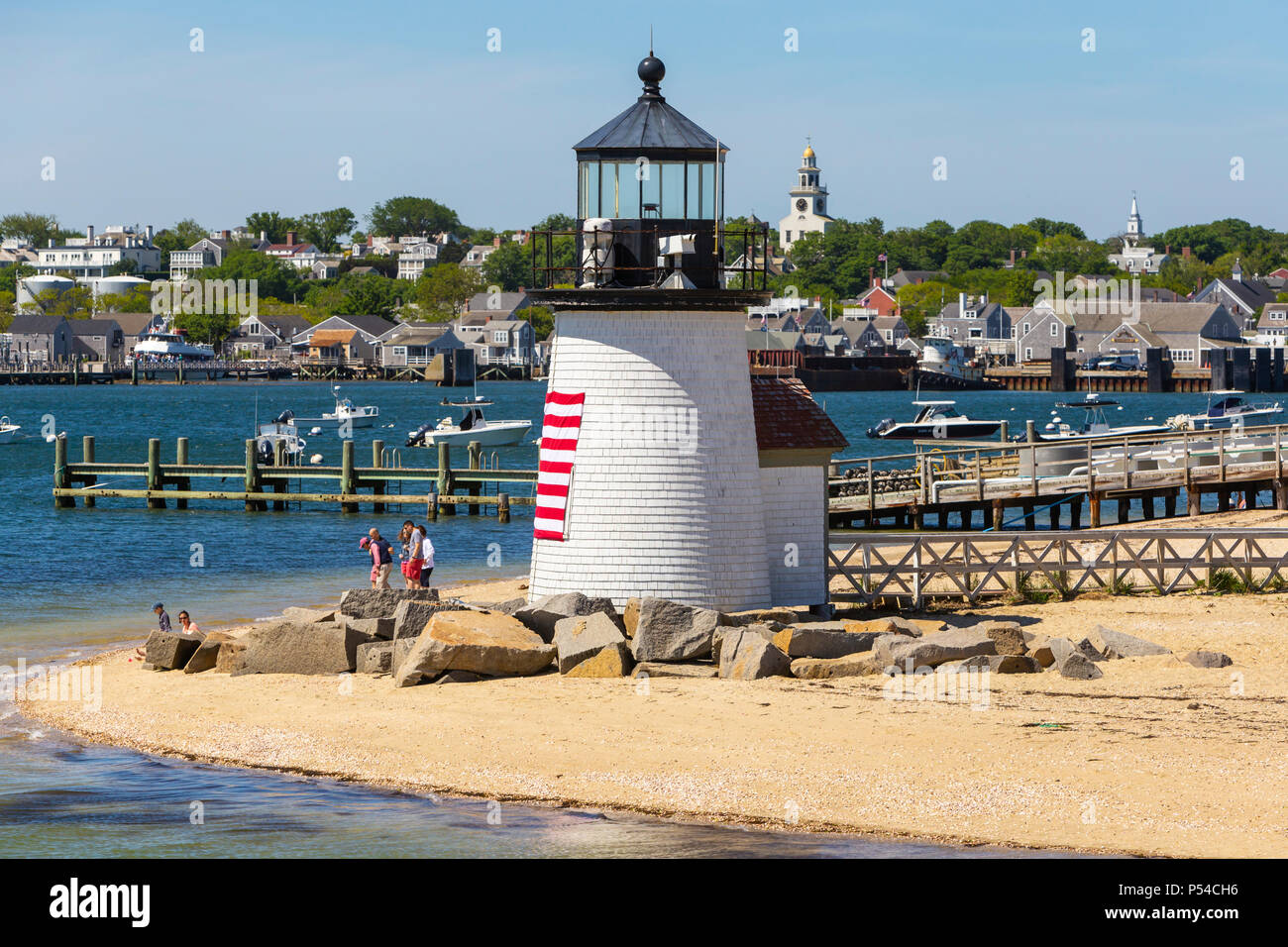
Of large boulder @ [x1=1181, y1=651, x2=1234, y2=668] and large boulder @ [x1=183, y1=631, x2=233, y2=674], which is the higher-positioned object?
large boulder @ [x1=1181, y1=651, x2=1234, y2=668]

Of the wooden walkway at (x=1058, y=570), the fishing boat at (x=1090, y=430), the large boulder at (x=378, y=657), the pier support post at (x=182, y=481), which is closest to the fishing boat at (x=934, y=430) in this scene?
the fishing boat at (x=1090, y=430)

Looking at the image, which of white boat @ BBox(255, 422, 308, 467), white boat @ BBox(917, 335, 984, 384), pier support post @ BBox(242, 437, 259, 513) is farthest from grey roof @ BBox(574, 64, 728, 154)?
white boat @ BBox(917, 335, 984, 384)

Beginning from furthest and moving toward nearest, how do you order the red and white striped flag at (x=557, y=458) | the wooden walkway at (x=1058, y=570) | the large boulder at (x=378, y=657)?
the wooden walkway at (x=1058, y=570) → the red and white striped flag at (x=557, y=458) → the large boulder at (x=378, y=657)

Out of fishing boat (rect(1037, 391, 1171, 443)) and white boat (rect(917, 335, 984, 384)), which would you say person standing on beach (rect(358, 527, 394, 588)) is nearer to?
fishing boat (rect(1037, 391, 1171, 443))

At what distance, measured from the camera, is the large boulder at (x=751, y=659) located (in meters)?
20.5

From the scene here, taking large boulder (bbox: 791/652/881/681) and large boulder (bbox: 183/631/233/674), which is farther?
large boulder (bbox: 183/631/233/674)

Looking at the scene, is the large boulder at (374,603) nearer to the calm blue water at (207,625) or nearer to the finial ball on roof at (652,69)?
the calm blue water at (207,625)

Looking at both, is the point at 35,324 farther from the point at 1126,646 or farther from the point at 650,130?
the point at 1126,646

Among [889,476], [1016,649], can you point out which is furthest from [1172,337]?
[1016,649]

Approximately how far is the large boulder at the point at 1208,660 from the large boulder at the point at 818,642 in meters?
3.98

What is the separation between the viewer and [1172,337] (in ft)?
592

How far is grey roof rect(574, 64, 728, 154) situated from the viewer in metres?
22.7

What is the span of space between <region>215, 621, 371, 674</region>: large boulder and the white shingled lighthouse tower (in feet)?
9.54
